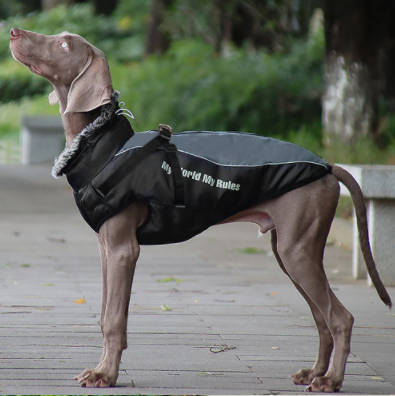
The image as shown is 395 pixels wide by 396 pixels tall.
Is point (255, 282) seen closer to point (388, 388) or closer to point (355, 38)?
point (388, 388)

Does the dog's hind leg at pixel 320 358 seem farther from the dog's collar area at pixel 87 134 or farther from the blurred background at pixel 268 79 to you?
the blurred background at pixel 268 79

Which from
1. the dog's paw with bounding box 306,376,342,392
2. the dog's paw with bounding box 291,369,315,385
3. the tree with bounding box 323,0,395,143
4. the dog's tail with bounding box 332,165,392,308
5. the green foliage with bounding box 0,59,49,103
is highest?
the dog's tail with bounding box 332,165,392,308

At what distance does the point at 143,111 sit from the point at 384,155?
768cm

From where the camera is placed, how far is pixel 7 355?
4.52 metres

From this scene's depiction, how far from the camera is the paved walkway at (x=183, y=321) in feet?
13.7

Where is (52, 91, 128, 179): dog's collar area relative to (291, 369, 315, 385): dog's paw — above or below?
above

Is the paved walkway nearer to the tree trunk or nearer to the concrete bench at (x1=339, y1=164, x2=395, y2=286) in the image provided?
the concrete bench at (x1=339, y1=164, x2=395, y2=286)

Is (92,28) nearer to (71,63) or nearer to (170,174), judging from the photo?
(71,63)

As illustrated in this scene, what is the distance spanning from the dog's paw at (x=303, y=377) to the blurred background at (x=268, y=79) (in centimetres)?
668

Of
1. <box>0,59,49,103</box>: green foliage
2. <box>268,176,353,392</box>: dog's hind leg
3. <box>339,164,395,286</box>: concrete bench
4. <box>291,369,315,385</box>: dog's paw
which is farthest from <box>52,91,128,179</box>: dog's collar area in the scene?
<box>0,59,49,103</box>: green foliage

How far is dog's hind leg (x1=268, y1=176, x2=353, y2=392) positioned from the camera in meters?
4.05

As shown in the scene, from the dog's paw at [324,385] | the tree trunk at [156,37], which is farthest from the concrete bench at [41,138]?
the dog's paw at [324,385]

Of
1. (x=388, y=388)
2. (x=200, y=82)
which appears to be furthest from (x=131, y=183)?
(x=200, y=82)

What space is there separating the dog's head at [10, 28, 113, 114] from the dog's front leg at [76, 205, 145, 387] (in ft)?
2.19
